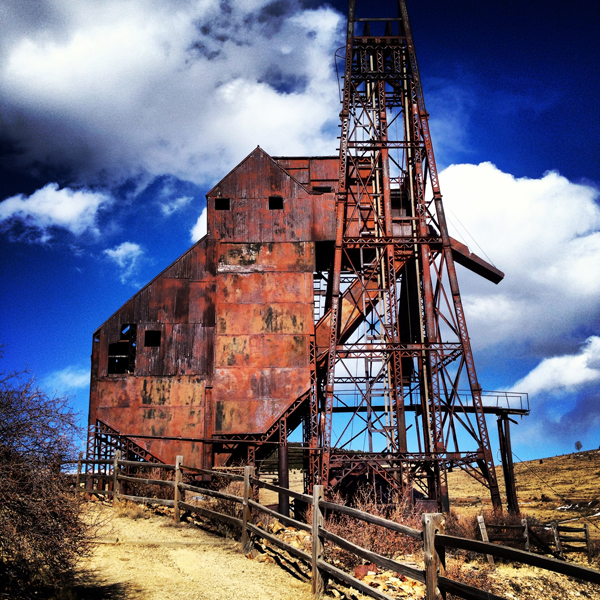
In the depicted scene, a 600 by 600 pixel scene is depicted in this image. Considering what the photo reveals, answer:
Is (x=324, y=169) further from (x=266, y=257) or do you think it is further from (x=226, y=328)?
(x=226, y=328)

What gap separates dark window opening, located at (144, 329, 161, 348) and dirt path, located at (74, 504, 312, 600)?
12.6m

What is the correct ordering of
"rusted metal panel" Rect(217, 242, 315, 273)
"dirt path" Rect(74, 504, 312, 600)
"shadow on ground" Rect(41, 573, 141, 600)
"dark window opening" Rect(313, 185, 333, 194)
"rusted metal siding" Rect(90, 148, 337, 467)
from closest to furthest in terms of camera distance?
"shadow on ground" Rect(41, 573, 141, 600)
"dirt path" Rect(74, 504, 312, 600)
"rusted metal siding" Rect(90, 148, 337, 467)
"rusted metal panel" Rect(217, 242, 315, 273)
"dark window opening" Rect(313, 185, 333, 194)

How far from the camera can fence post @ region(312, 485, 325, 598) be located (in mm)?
8234

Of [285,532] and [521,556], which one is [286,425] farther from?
[521,556]

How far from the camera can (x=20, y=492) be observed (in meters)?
6.37

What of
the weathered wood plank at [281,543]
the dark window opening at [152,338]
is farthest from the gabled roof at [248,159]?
the weathered wood plank at [281,543]

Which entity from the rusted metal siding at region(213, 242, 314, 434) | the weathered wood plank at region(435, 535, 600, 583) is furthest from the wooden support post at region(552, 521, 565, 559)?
the weathered wood plank at region(435, 535, 600, 583)

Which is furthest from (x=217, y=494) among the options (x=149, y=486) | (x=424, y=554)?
(x=149, y=486)

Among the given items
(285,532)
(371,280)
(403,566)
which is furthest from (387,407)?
(403,566)

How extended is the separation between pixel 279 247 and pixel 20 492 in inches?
759

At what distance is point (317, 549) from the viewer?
8.41 m

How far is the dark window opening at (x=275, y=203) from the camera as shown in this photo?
84.6ft

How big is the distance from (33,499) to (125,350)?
62.6 ft

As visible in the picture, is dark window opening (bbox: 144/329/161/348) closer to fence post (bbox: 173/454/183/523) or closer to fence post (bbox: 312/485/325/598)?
fence post (bbox: 173/454/183/523)
